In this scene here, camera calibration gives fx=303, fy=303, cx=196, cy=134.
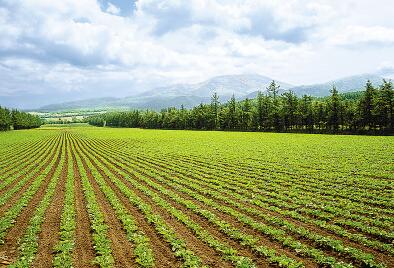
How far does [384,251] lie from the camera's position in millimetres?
13367

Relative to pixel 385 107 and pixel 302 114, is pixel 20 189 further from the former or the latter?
pixel 302 114

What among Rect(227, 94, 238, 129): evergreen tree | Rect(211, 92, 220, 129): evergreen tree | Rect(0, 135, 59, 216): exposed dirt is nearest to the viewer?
Rect(0, 135, 59, 216): exposed dirt

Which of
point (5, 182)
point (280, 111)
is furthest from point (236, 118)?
point (5, 182)

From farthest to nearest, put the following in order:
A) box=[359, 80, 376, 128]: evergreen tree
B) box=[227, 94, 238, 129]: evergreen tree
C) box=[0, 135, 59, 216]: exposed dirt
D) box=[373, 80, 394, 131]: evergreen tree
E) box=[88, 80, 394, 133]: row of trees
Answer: box=[227, 94, 238, 129]: evergreen tree
box=[359, 80, 376, 128]: evergreen tree
box=[88, 80, 394, 133]: row of trees
box=[373, 80, 394, 131]: evergreen tree
box=[0, 135, 59, 216]: exposed dirt

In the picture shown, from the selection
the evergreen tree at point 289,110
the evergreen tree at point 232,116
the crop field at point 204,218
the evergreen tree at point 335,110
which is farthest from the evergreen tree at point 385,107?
the evergreen tree at point 232,116

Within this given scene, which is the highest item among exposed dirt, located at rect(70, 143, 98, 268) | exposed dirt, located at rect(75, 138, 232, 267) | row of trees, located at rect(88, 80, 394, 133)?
row of trees, located at rect(88, 80, 394, 133)

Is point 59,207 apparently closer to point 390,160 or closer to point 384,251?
point 384,251

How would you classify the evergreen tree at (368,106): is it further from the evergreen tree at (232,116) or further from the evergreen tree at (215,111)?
the evergreen tree at (215,111)

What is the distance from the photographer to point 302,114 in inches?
4609

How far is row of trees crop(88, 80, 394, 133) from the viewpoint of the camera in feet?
302

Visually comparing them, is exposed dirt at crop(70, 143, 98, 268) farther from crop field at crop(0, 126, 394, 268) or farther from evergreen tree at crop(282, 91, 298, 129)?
evergreen tree at crop(282, 91, 298, 129)

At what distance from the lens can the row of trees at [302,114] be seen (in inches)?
3629

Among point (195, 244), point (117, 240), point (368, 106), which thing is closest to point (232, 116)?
point (368, 106)

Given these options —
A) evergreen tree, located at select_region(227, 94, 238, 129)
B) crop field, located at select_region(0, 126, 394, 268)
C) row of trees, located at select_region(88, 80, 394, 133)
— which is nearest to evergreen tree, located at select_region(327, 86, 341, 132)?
row of trees, located at select_region(88, 80, 394, 133)
